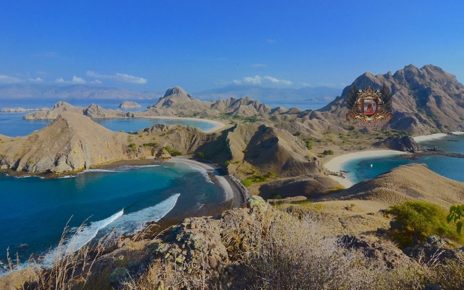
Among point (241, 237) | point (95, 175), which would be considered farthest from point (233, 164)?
point (241, 237)

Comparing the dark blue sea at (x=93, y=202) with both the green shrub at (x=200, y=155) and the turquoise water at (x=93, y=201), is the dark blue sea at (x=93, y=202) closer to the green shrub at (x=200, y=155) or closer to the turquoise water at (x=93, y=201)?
the turquoise water at (x=93, y=201)

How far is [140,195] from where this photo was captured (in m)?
62.5

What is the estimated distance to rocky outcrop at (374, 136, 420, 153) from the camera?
123181 mm

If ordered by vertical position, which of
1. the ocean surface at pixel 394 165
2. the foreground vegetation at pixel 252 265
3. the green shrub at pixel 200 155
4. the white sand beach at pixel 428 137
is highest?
the foreground vegetation at pixel 252 265

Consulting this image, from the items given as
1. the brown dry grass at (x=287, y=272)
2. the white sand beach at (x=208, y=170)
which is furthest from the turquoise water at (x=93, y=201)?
the brown dry grass at (x=287, y=272)

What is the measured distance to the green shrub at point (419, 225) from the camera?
28469 mm

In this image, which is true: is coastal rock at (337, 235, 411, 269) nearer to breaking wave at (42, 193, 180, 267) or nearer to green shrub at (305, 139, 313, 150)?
breaking wave at (42, 193, 180, 267)

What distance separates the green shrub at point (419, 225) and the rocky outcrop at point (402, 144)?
99.6 m

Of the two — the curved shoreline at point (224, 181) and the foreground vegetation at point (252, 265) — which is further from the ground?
the foreground vegetation at point (252, 265)

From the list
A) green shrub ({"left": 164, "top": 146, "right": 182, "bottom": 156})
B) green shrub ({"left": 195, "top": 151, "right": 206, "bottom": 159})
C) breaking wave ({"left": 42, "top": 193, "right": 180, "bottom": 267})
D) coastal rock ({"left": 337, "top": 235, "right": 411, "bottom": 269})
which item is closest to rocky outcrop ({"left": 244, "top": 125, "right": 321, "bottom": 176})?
green shrub ({"left": 195, "top": 151, "right": 206, "bottom": 159})

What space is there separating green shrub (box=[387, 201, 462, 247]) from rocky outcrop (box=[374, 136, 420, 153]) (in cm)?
9963

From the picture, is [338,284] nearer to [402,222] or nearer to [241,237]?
[241,237]

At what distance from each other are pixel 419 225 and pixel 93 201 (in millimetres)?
47286

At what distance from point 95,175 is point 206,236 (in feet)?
241
